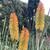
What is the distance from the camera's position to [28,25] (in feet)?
4.59

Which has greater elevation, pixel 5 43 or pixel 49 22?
pixel 49 22

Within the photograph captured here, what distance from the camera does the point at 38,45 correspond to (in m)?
1.30

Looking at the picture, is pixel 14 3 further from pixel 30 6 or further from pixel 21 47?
pixel 21 47

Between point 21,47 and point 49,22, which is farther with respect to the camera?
point 49,22

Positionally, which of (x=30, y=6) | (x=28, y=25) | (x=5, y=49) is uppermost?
(x=30, y=6)

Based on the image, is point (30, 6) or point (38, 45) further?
point (30, 6)

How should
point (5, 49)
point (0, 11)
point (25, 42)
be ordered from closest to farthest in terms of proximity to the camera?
point (25, 42) → point (5, 49) → point (0, 11)

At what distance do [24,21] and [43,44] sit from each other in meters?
0.18

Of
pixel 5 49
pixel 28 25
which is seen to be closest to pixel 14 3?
pixel 28 25

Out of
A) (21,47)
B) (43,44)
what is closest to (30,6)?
(43,44)

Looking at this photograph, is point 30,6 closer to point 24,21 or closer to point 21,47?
point 24,21

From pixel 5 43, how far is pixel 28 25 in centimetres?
18

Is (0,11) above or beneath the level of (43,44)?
above

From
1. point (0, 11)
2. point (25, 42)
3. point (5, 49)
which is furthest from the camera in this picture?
point (0, 11)
